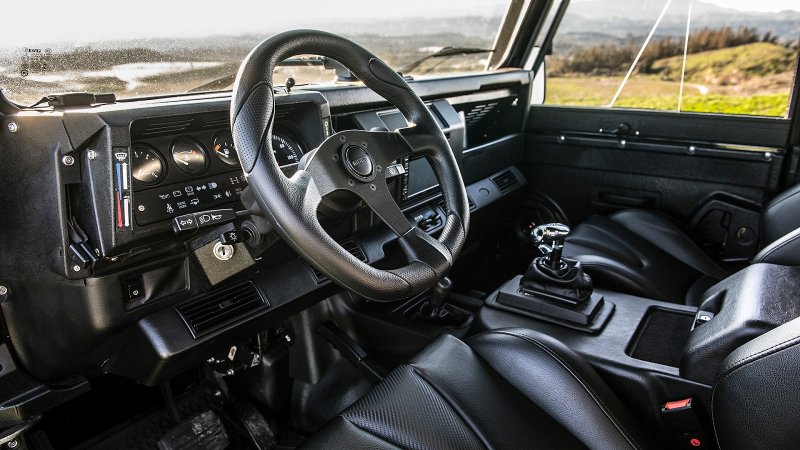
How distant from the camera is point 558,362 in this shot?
1.29m

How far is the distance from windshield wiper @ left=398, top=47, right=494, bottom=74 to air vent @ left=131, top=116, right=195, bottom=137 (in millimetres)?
1257

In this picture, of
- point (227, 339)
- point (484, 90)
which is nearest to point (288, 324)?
point (227, 339)

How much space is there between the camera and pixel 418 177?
2115mm

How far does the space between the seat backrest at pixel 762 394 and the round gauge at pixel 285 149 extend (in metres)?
1.05

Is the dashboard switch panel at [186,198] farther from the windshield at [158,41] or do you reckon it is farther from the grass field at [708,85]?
the grass field at [708,85]

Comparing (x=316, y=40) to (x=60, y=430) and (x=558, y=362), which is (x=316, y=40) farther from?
(x=60, y=430)

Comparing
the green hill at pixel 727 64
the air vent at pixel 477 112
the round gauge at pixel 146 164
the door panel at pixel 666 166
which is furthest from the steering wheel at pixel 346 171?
the green hill at pixel 727 64

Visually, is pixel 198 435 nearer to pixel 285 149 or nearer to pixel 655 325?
pixel 285 149

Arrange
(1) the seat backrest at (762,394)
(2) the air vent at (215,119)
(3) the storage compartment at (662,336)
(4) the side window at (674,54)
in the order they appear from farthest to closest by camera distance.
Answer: (4) the side window at (674,54) → (3) the storage compartment at (662,336) → (2) the air vent at (215,119) → (1) the seat backrest at (762,394)

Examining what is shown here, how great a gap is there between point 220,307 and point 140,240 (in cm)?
30

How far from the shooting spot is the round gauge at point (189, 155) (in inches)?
53.2

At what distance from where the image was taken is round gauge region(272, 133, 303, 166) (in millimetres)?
1526

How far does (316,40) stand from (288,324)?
1011 millimetres

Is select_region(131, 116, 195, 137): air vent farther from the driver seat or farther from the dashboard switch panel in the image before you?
the driver seat
